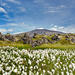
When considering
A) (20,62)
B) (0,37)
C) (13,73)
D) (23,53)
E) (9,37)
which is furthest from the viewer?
(9,37)

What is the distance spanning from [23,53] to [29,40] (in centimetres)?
5495

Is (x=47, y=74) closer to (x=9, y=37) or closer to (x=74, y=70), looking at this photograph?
(x=74, y=70)

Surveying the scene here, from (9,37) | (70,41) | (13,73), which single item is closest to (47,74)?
(13,73)

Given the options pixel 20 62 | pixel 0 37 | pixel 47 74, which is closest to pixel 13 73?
pixel 20 62

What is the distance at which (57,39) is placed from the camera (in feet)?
372

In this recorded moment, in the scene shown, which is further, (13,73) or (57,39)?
(57,39)

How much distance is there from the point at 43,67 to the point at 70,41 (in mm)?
103610

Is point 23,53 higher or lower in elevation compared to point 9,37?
lower

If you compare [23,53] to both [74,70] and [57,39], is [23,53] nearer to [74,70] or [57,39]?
[74,70]

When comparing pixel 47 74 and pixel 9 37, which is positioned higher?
pixel 9 37

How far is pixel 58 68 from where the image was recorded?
10.3 meters

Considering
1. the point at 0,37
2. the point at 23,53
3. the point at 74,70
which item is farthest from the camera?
the point at 0,37

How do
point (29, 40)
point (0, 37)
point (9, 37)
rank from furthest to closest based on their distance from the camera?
point (9, 37) → point (0, 37) → point (29, 40)

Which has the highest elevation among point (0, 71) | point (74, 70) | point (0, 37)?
point (0, 37)
